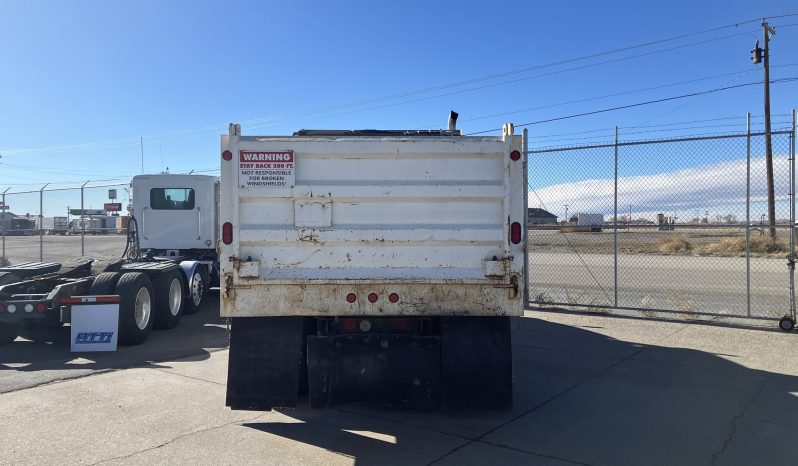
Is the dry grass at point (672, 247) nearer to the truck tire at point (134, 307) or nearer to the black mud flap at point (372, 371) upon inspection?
the truck tire at point (134, 307)

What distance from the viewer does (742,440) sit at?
505 cm

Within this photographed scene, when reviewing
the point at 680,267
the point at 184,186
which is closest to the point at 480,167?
the point at 184,186

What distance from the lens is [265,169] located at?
5.11m

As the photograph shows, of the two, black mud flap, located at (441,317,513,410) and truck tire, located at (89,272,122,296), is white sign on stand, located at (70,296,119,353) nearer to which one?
truck tire, located at (89,272,122,296)

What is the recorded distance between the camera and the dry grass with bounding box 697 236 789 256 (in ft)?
43.2

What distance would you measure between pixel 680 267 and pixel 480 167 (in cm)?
1667

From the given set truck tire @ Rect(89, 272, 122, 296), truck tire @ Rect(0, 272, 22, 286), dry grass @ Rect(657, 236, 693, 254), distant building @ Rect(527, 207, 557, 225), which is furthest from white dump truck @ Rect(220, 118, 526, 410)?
dry grass @ Rect(657, 236, 693, 254)

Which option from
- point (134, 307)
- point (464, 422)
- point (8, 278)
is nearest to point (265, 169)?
point (464, 422)

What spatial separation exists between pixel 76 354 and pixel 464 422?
597cm

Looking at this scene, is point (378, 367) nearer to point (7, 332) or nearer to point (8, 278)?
point (7, 332)

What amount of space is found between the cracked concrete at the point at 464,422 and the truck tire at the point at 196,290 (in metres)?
3.86

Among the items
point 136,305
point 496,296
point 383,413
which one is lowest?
point 383,413

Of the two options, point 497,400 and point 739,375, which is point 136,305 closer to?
point 497,400

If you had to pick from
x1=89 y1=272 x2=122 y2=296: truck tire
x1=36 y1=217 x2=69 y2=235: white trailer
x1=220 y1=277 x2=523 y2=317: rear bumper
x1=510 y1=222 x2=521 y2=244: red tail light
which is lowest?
x1=89 y1=272 x2=122 y2=296: truck tire
